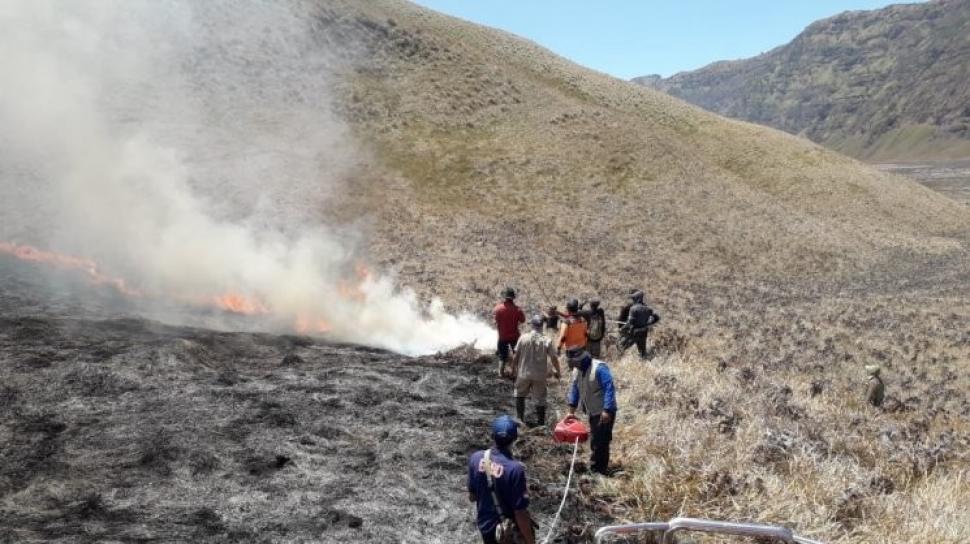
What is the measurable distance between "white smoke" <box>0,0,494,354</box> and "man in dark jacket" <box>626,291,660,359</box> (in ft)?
13.5

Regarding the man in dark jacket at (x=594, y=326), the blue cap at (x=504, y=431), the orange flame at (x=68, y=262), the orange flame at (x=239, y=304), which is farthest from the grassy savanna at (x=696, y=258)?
the orange flame at (x=68, y=262)

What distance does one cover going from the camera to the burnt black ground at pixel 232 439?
8773 mm

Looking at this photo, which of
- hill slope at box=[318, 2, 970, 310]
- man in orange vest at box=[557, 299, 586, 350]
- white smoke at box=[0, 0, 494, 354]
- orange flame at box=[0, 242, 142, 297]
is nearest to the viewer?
man in orange vest at box=[557, 299, 586, 350]

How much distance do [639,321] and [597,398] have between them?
309 inches

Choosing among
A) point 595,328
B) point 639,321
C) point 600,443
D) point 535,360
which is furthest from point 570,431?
point 639,321

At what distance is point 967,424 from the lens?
1412 cm

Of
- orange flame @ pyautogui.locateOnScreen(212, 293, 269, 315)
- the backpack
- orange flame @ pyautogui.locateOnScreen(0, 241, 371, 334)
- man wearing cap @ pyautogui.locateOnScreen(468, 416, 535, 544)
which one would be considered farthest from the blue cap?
orange flame @ pyautogui.locateOnScreen(212, 293, 269, 315)

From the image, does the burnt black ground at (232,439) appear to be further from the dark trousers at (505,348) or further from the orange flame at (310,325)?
A: the orange flame at (310,325)

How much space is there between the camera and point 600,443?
9891 millimetres

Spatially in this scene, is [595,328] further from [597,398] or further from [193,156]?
[193,156]

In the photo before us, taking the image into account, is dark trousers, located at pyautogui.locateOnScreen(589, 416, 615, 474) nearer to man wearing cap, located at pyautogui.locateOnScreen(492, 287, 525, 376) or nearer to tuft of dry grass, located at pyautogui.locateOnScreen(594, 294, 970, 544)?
tuft of dry grass, located at pyautogui.locateOnScreen(594, 294, 970, 544)

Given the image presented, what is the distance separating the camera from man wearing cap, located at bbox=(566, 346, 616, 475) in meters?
9.48

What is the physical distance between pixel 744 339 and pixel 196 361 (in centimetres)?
1631

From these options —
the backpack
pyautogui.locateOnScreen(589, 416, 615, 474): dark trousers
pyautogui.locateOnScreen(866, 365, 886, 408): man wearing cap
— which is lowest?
pyautogui.locateOnScreen(589, 416, 615, 474): dark trousers
